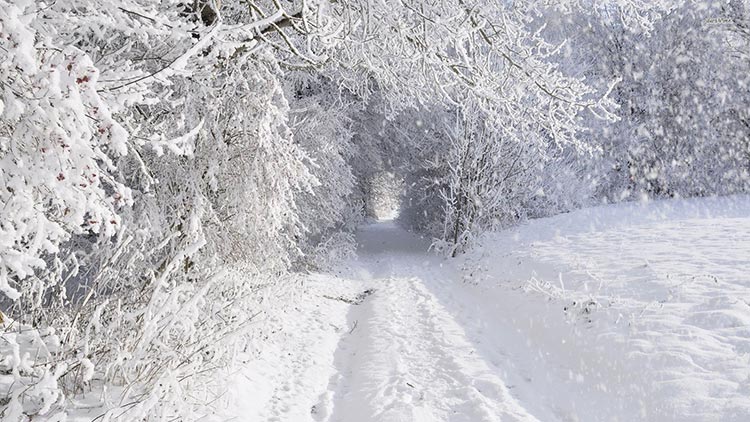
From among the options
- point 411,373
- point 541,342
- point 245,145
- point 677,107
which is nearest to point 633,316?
point 541,342

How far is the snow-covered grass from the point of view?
500cm

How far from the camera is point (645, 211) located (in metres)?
15.5

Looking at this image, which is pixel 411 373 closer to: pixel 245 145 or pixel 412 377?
pixel 412 377

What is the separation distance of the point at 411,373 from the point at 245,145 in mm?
3791

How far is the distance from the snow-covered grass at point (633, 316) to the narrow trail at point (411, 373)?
0.65m

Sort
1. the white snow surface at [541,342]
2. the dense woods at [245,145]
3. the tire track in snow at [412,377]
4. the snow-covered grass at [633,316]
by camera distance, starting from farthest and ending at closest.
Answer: the snow-covered grass at [633,316]
the white snow surface at [541,342]
the tire track in snow at [412,377]
the dense woods at [245,145]

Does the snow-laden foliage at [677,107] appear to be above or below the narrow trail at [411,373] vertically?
above

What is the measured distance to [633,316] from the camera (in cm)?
668

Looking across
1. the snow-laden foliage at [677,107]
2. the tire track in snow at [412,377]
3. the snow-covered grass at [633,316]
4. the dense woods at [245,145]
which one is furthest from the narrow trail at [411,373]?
the snow-laden foliage at [677,107]

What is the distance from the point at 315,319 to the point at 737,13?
19.2 m

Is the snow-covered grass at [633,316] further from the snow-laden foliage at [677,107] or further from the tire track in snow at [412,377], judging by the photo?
the snow-laden foliage at [677,107]

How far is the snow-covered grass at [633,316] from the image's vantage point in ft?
16.4

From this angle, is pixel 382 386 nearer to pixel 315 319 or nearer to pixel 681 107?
pixel 315 319

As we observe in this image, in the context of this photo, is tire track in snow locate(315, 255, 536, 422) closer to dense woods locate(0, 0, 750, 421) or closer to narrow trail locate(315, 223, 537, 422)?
narrow trail locate(315, 223, 537, 422)
